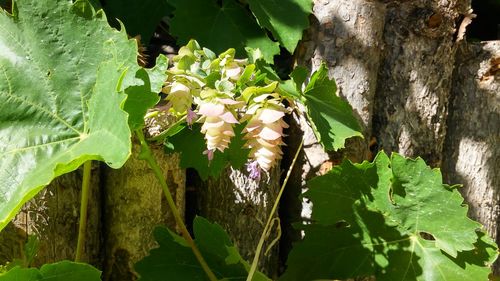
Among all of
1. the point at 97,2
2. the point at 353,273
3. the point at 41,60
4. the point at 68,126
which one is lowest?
the point at 353,273

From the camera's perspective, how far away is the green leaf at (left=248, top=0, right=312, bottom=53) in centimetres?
183

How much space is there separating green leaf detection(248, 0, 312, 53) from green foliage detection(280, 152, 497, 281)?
1.31 ft

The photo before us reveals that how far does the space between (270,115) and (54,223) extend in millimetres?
577

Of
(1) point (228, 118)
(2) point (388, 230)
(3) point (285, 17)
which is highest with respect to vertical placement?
(3) point (285, 17)

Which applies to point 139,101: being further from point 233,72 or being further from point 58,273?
point 58,273

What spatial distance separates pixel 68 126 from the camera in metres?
1.39

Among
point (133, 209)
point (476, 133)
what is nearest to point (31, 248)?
point (133, 209)

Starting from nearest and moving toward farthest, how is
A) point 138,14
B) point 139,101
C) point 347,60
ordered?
point 139,101
point 347,60
point 138,14

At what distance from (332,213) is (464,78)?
0.62 metres

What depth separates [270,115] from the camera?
4.55 ft

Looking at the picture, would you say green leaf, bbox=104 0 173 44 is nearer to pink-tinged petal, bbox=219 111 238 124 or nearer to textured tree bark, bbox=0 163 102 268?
textured tree bark, bbox=0 163 102 268

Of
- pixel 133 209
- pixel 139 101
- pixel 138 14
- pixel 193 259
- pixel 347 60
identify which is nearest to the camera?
pixel 139 101

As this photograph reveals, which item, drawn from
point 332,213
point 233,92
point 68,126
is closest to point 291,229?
point 332,213

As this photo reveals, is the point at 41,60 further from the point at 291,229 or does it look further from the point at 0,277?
the point at 291,229
